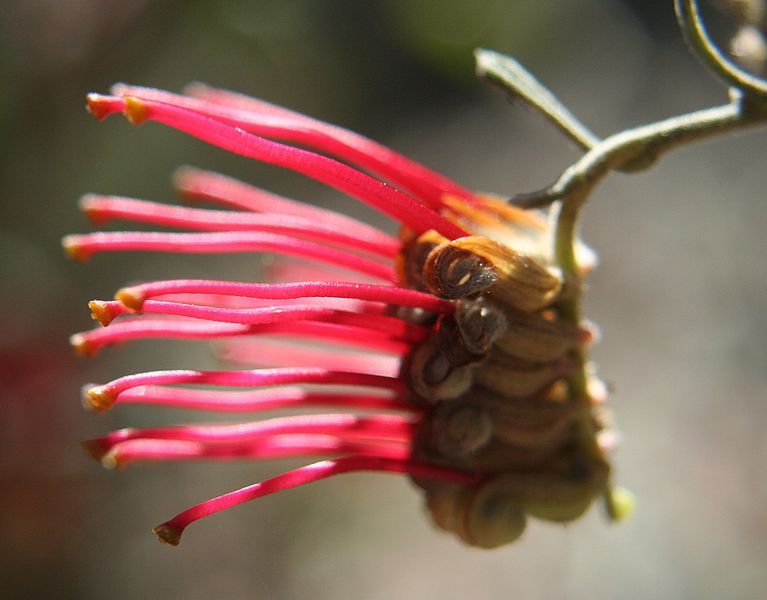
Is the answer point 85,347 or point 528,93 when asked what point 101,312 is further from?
point 528,93

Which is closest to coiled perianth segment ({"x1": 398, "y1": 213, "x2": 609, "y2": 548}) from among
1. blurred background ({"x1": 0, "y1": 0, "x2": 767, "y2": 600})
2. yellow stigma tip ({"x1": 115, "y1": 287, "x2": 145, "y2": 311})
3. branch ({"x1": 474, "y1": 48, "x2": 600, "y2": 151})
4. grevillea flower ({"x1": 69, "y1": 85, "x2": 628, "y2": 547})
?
grevillea flower ({"x1": 69, "y1": 85, "x2": 628, "y2": 547})

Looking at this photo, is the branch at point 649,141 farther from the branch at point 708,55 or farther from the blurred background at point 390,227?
the blurred background at point 390,227

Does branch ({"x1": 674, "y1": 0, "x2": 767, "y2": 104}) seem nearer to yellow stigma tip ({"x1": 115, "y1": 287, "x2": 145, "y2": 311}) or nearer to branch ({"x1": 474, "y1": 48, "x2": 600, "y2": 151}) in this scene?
branch ({"x1": 474, "y1": 48, "x2": 600, "y2": 151})

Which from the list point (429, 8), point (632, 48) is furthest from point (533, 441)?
point (632, 48)

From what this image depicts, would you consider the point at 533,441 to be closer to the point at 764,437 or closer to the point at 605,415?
the point at 605,415

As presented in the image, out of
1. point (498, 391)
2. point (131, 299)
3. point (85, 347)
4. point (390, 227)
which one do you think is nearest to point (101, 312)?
point (131, 299)

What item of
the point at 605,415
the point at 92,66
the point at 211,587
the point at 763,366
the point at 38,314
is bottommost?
the point at 211,587

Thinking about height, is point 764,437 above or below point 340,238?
below
